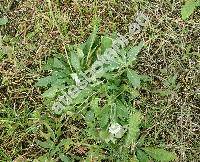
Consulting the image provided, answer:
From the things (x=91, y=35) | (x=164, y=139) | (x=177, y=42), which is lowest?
(x=164, y=139)

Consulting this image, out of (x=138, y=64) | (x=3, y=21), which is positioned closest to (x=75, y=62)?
(x=138, y=64)

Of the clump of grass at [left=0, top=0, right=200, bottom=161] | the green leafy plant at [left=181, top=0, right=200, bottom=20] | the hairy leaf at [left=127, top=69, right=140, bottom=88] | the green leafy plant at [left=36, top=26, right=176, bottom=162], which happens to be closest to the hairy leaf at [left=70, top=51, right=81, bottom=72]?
the green leafy plant at [left=36, top=26, right=176, bottom=162]

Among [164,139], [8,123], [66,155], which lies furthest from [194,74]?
[8,123]

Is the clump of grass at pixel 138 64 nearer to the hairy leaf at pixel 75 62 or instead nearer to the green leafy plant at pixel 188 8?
the green leafy plant at pixel 188 8

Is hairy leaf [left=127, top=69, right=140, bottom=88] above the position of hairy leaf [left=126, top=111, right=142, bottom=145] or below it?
above

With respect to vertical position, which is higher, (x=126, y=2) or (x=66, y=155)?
(x=126, y=2)

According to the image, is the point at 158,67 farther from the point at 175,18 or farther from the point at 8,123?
the point at 8,123

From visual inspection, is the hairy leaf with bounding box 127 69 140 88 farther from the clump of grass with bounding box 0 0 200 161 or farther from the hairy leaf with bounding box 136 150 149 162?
the hairy leaf with bounding box 136 150 149 162
